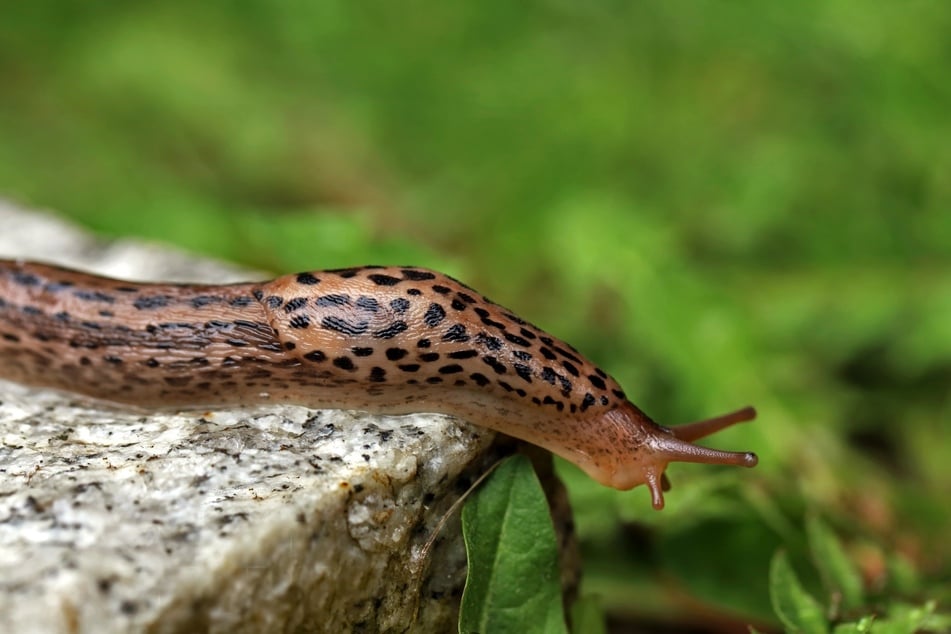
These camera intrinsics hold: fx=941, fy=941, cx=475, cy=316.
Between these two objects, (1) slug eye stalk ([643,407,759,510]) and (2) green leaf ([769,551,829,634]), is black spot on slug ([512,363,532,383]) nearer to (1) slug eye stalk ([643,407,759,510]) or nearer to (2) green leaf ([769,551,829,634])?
(1) slug eye stalk ([643,407,759,510])

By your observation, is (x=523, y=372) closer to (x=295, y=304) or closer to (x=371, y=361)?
(x=371, y=361)

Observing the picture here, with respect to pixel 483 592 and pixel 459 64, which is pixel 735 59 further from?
pixel 483 592

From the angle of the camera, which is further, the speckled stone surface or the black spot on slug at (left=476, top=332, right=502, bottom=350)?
the black spot on slug at (left=476, top=332, right=502, bottom=350)

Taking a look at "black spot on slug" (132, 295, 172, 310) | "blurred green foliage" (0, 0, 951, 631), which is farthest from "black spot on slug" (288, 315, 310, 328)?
"blurred green foliage" (0, 0, 951, 631)

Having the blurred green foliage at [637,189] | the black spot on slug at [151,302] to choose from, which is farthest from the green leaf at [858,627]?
the black spot on slug at [151,302]

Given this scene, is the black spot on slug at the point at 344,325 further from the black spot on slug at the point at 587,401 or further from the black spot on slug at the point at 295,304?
the black spot on slug at the point at 587,401

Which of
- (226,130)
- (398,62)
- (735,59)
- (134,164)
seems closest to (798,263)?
(735,59)
